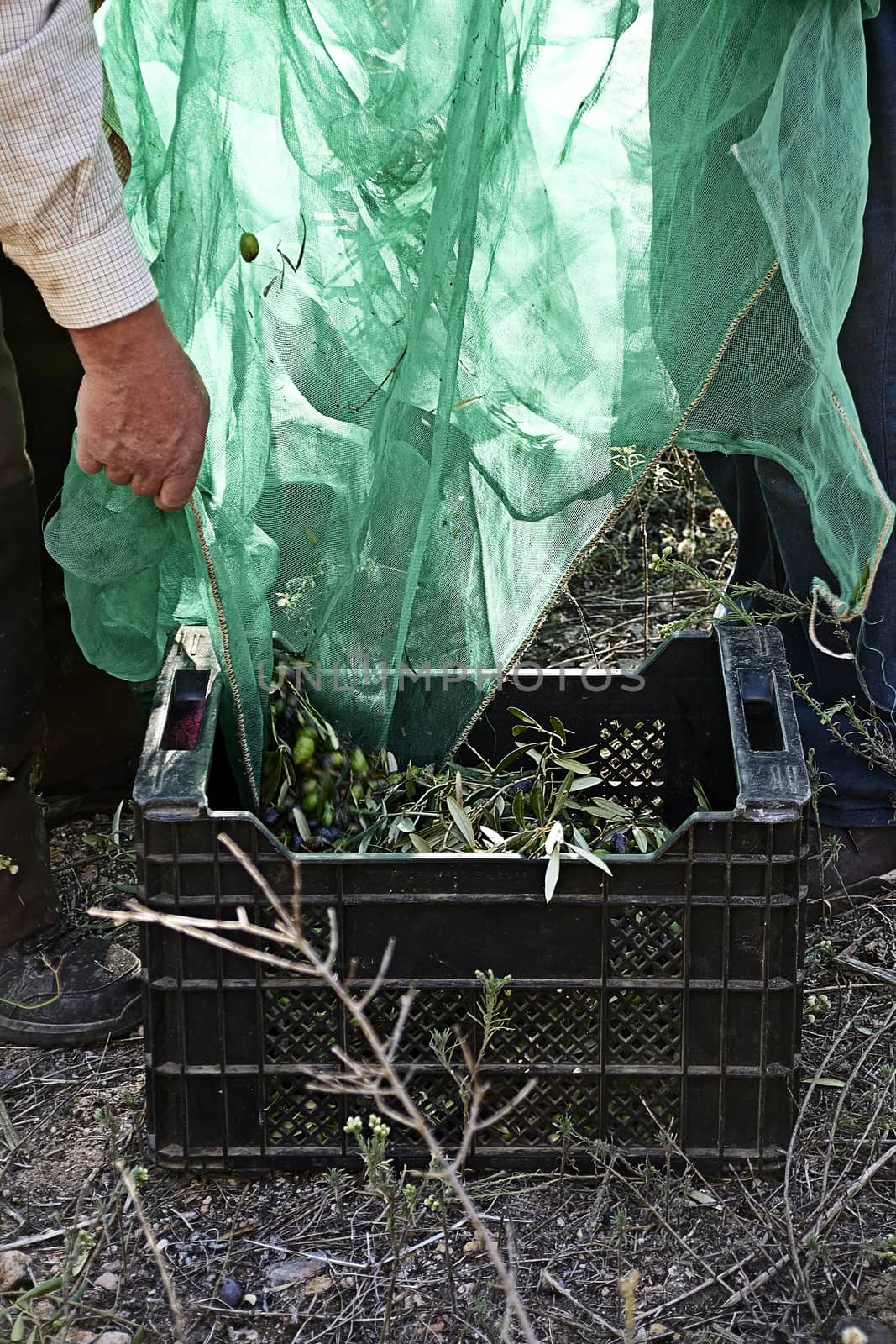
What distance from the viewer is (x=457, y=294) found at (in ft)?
5.44

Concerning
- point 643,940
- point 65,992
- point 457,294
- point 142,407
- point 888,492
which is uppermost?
point 457,294

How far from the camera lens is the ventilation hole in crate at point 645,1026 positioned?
5.48 feet

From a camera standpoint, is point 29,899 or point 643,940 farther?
point 29,899

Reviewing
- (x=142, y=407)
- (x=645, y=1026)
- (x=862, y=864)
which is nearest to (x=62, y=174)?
(x=142, y=407)

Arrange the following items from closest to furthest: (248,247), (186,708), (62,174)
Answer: (62,174) < (248,247) < (186,708)

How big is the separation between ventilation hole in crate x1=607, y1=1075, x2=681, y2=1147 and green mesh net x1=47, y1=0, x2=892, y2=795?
0.58 meters

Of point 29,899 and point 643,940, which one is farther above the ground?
point 643,940

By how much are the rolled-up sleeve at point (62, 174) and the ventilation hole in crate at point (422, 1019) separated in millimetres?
863

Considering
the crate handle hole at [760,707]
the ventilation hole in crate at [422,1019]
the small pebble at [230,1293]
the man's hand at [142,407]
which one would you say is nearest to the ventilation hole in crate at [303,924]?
the ventilation hole in crate at [422,1019]

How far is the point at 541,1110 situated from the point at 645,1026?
0.17 m

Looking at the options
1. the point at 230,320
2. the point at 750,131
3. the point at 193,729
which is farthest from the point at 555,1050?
the point at 750,131

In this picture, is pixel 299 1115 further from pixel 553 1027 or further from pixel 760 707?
pixel 760 707

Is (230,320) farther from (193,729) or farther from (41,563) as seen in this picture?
(41,563)

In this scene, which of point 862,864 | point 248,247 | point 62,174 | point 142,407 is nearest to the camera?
point 62,174
